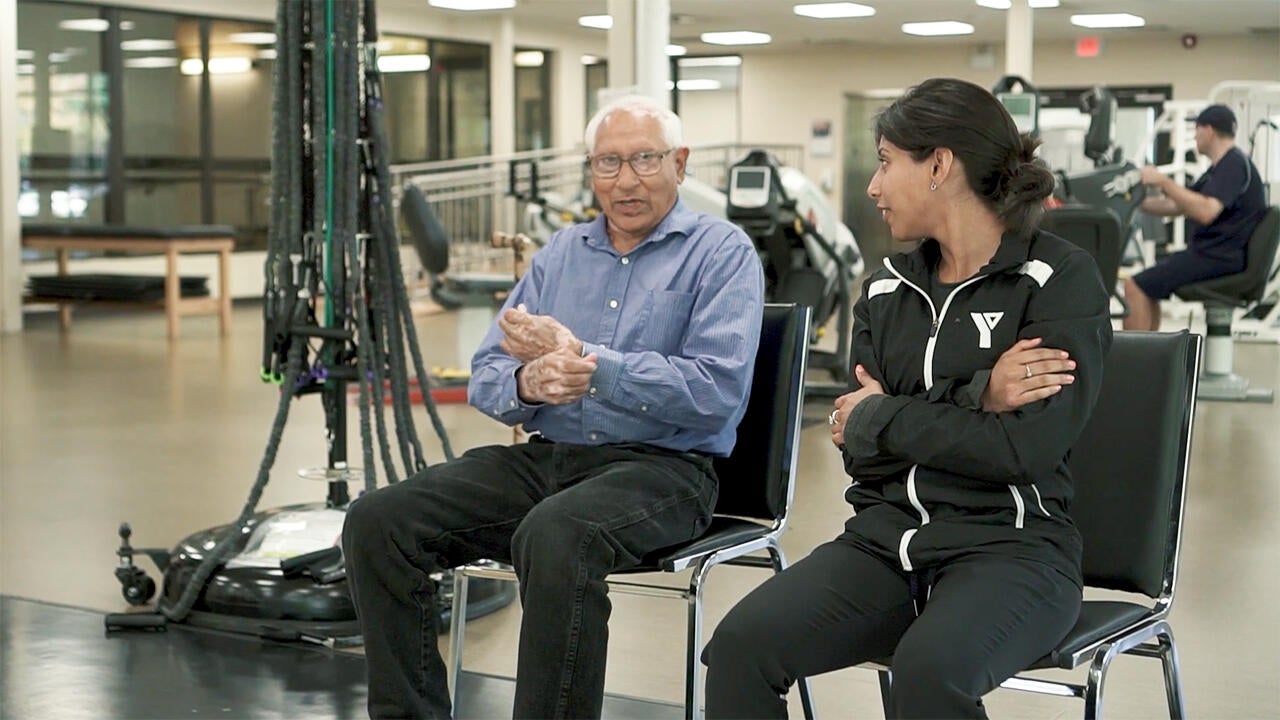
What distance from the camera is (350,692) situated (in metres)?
3.03

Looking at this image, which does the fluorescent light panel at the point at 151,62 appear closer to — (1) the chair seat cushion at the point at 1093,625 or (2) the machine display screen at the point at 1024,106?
(2) the machine display screen at the point at 1024,106

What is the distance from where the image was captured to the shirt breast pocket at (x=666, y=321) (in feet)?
8.51

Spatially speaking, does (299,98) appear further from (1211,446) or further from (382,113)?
(1211,446)

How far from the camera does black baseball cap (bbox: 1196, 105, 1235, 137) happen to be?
741cm

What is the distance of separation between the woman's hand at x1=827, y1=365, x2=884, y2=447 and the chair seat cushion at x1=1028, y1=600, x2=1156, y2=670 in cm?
38

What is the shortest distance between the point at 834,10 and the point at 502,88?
11.7 ft

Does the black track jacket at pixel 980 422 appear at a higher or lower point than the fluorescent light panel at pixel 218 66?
lower

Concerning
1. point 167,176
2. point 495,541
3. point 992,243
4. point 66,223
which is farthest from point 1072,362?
point 167,176

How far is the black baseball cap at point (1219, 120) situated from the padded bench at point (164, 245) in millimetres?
6582

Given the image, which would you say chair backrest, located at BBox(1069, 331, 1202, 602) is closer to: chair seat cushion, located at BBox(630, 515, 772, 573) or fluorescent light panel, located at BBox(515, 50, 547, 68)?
chair seat cushion, located at BBox(630, 515, 772, 573)

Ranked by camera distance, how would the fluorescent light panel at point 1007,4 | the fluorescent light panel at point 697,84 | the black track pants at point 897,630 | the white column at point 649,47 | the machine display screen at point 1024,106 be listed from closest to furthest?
the black track pants at point 897,630 → the white column at point 649,47 → the machine display screen at point 1024,106 → the fluorescent light panel at point 1007,4 → the fluorescent light panel at point 697,84

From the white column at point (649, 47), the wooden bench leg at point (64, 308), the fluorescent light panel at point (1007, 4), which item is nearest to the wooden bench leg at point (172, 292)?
the wooden bench leg at point (64, 308)

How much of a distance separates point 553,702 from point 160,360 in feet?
24.6

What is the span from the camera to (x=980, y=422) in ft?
6.32
